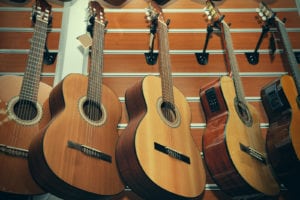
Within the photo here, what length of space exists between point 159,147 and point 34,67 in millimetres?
1159

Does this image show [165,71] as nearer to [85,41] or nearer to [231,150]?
[85,41]

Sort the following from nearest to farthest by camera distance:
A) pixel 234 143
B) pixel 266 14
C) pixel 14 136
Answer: pixel 14 136 < pixel 234 143 < pixel 266 14

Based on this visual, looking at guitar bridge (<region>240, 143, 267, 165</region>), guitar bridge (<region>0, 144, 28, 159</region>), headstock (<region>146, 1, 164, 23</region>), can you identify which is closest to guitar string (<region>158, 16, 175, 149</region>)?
headstock (<region>146, 1, 164, 23</region>)

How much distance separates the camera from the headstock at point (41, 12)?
2658 millimetres

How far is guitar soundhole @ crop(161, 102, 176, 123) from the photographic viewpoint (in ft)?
7.77

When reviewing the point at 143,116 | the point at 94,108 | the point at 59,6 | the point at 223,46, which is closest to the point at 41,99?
the point at 94,108

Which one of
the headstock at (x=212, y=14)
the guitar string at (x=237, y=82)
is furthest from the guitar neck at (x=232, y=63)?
the headstock at (x=212, y=14)

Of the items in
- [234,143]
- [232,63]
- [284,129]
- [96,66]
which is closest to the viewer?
[234,143]

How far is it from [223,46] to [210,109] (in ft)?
3.02

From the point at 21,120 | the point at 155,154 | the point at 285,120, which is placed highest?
the point at 285,120

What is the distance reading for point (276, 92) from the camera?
2596mm

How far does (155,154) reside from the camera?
6.42 ft

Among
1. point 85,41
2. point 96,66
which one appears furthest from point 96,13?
point 96,66

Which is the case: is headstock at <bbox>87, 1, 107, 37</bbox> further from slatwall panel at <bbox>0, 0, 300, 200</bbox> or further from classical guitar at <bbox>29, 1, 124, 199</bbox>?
classical guitar at <bbox>29, 1, 124, 199</bbox>
